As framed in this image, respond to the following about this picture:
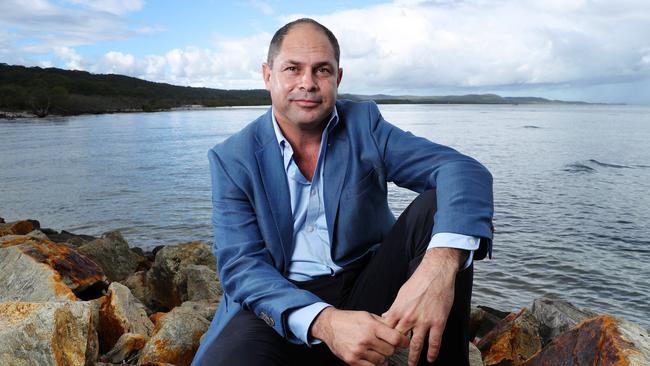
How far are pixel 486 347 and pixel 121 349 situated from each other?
2.87m

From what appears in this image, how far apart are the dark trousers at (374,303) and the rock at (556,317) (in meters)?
1.97

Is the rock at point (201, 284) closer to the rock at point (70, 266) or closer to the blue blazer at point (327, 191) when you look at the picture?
the rock at point (70, 266)

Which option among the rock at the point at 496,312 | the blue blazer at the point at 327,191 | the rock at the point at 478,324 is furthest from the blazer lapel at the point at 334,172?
the rock at the point at 496,312

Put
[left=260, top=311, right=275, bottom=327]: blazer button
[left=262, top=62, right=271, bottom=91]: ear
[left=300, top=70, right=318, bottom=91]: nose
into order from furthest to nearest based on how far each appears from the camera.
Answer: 1. [left=262, top=62, right=271, bottom=91]: ear
2. [left=300, top=70, right=318, bottom=91]: nose
3. [left=260, top=311, right=275, bottom=327]: blazer button

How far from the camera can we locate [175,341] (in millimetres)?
4375

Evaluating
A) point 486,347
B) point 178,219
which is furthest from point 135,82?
point 486,347

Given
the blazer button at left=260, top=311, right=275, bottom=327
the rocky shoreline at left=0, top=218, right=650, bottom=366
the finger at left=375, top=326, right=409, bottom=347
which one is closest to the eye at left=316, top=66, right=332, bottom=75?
the blazer button at left=260, top=311, right=275, bottom=327

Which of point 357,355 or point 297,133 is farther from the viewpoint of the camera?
point 297,133

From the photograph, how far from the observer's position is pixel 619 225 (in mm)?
11766

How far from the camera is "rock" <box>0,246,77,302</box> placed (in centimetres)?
508

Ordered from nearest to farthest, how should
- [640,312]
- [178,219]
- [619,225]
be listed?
[640,312] → [619,225] → [178,219]

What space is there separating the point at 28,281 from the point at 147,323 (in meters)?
1.16

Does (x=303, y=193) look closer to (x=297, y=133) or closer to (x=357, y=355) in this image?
(x=297, y=133)

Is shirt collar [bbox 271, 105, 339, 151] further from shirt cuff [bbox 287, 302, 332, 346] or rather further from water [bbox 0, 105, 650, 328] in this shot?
water [bbox 0, 105, 650, 328]
